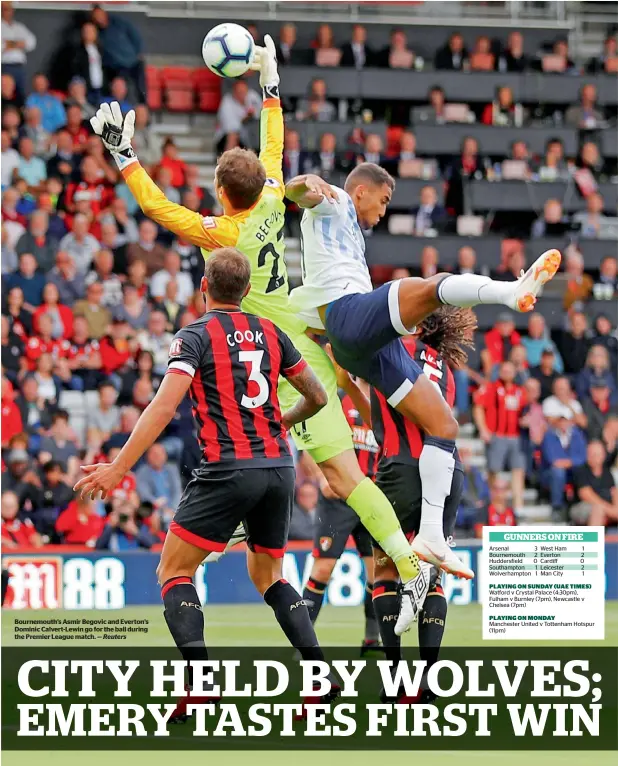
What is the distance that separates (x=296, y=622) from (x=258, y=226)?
7.77ft

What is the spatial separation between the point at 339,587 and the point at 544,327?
469cm

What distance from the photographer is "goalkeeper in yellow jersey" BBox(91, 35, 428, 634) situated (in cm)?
728

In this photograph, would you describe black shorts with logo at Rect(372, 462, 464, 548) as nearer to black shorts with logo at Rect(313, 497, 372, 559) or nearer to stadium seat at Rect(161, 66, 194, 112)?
black shorts with logo at Rect(313, 497, 372, 559)

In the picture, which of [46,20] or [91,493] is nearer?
[91,493]

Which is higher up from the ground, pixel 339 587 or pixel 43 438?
pixel 43 438

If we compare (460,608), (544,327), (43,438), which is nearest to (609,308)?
(544,327)

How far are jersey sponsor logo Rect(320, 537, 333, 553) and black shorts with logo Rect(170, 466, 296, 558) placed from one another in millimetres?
2806

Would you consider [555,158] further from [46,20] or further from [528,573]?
[528,573]

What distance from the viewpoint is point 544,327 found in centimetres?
1623

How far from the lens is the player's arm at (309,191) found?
7090mm

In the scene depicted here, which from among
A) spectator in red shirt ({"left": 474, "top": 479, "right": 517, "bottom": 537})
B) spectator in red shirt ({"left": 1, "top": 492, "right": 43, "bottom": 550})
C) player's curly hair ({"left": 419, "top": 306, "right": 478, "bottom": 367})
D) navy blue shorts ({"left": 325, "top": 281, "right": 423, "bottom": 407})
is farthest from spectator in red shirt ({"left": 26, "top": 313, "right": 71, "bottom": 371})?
navy blue shorts ({"left": 325, "top": 281, "right": 423, "bottom": 407})

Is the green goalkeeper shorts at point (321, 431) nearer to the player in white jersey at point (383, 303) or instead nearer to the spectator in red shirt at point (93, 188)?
the player in white jersey at point (383, 303)

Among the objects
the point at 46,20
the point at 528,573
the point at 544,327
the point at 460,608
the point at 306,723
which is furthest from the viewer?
the point at 46,20

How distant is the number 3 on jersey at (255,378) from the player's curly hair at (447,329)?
5.09 feet
